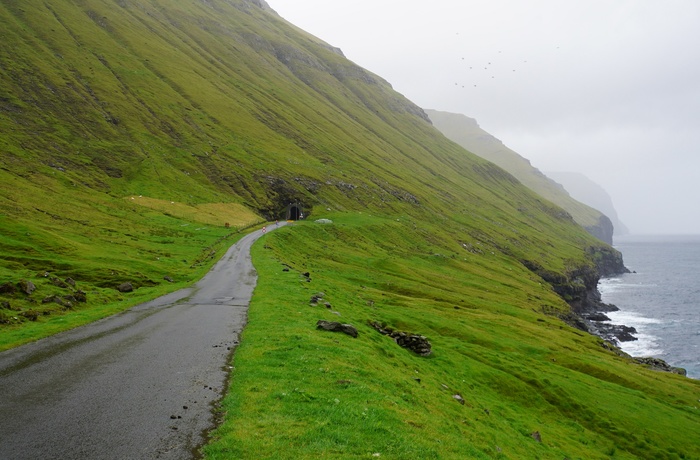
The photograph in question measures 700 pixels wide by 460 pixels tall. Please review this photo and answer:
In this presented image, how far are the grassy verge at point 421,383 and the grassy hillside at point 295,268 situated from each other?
188 millimetres

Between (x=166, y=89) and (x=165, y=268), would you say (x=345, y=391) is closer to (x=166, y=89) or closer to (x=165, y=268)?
(x=165, y=268)

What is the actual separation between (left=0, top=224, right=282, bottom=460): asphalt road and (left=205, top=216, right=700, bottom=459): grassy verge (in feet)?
5.00

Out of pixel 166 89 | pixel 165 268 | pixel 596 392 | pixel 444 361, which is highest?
pixel 166 89

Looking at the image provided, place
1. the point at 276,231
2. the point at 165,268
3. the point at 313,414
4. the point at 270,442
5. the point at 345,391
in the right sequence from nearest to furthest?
1. the point at 270,442
2. the point at 313,414
3. the point at 345,391
4. the point at 165,268
5. the point at 276,231

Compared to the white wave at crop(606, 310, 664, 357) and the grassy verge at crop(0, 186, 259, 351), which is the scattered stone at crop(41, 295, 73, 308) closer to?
the grassy verge at crop(0, 186, 259, 351)

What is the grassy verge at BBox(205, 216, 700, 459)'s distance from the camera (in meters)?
15.0

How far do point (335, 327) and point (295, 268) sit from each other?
32.1 metres

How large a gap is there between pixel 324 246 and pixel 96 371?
242 ft

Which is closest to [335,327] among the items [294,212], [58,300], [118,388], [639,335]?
[118,388]

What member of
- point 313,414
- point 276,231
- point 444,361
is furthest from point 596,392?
point 276,231

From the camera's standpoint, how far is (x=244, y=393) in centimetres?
1719

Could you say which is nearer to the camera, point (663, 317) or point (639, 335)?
point (639, 335)

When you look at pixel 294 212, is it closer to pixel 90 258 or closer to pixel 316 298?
pixel 90 258

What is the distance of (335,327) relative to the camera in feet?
102
